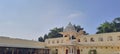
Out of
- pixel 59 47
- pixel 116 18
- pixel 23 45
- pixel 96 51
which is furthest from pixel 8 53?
pixel 116 18

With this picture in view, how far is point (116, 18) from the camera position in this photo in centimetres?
3875

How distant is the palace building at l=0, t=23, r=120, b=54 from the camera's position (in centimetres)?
2480

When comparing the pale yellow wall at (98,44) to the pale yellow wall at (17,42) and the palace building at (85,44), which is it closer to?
the palace building at (85,44)

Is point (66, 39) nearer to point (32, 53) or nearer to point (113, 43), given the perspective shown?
point (32, 53)

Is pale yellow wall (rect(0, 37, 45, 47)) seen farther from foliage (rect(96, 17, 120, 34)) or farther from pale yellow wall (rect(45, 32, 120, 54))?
foliage (rect(96, 17, 120, 34))

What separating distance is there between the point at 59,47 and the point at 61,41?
1.38 m

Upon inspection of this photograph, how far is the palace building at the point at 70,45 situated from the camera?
2480 cm

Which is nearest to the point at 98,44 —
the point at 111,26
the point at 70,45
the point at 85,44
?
the point at 85,44

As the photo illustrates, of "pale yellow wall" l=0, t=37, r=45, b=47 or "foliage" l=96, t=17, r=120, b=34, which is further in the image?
"foliage" l=96, t=17, r=120, b=34

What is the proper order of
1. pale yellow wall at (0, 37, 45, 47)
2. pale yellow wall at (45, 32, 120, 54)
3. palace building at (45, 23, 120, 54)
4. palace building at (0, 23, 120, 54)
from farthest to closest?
pale yellow wall at (0, 37, 45, 47) < palace building at (0, 23, 120, 54) < palace building at (45, 23, 120, 54) < pale yellow wall at (45, 32, 120, 54)

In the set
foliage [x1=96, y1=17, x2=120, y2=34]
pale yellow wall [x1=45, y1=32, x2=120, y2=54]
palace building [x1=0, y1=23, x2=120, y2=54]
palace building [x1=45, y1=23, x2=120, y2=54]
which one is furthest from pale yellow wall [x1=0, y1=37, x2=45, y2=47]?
foliage [x1=96, y1=17, x2=120, y2=34]

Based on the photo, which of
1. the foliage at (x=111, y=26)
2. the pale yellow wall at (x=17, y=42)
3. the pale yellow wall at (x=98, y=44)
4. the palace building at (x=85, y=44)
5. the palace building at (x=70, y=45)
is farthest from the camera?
the foliage at (x=111, y=26)

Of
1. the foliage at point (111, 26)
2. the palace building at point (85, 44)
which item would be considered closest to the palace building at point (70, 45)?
the palace building at point (85, 44)

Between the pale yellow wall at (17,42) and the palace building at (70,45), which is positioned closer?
the palace building at (70,45)
